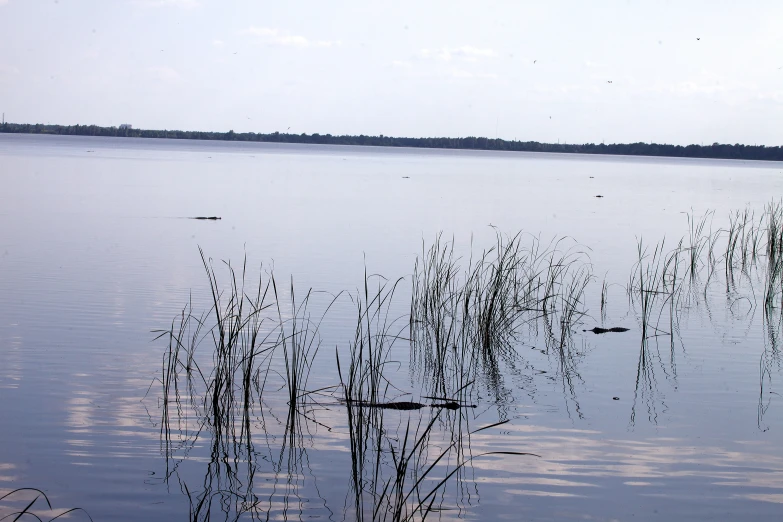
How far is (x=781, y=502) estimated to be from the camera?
491cm

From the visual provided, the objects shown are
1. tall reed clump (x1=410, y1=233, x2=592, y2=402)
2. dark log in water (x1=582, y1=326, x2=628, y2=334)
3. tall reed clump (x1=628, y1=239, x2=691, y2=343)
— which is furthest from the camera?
tall reed clump (x1=628, y1=239, x2=691, y2=343)

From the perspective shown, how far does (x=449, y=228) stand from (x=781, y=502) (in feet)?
51.8

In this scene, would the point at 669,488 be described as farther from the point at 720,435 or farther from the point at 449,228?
the point at 449,228

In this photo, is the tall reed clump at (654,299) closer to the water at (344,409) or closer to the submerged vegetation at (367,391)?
the submerged vegetation at (367,391)

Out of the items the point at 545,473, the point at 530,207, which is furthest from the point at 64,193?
the point at 545,473

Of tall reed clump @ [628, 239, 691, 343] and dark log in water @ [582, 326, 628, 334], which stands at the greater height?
tall reed clump @ [628, 239, 691, 343]

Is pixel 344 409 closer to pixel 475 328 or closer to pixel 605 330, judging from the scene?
pixel 475 328

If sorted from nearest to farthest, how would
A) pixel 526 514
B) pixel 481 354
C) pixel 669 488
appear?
pixel 526 514 < pixel 669 488 < pixel 481 354

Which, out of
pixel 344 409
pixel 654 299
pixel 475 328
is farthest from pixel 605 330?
pixel 344 409

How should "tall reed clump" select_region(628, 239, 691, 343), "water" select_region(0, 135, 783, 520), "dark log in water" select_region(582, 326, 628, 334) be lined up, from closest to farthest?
"water" select_region(0, 135, 783, 520) → "dark log in water" select_region(582, 326, 628, 334) → "tall reed clump" select_region(628, 239, 691, 343)

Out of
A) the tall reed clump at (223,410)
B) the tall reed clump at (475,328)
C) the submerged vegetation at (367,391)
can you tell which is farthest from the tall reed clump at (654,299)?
the tall reed clump at (223,410)

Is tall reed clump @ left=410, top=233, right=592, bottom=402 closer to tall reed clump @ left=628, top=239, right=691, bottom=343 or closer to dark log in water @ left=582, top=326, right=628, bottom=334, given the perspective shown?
dark log in water @ left=582, top=326, right=628, bottom=334

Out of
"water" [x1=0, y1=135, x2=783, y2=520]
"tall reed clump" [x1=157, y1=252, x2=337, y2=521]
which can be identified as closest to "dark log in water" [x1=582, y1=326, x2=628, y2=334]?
"water" [x1=0, y1=135, x2=783, y2=520]

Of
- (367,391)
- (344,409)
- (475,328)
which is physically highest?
(367,391)
